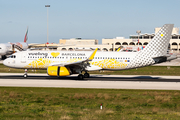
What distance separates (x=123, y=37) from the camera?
171375mm

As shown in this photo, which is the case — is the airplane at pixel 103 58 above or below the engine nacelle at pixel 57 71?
above

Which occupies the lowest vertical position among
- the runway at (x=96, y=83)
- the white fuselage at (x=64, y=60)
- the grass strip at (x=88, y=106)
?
the grass strip at (x=88, y=106)

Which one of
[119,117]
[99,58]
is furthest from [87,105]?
[99,58]

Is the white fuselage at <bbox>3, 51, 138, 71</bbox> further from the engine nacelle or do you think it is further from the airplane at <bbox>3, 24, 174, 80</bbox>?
the engine nacelle

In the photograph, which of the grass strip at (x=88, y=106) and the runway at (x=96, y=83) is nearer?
the grass strip at (x=88, y=106)

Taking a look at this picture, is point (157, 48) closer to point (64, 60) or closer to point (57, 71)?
point (64, 60)

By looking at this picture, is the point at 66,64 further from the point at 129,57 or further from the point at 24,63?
the point at 129,57

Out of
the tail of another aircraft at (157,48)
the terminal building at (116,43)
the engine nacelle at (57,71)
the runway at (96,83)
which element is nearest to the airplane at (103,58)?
the tail of another aircraft at (157,48)

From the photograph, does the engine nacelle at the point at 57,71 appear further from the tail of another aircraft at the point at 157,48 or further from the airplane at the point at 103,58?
the tail of another aircraft at the point at 157,48

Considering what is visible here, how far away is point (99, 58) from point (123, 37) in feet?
438

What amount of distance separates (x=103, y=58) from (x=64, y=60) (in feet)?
19.4

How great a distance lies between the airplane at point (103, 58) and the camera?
39656 millimetres

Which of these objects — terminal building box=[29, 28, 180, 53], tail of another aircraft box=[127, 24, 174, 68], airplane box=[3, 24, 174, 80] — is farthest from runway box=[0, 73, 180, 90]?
terminal building box=[29, 28, 180, 53]

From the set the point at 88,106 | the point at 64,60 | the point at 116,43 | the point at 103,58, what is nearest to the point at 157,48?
the point at 103,58
